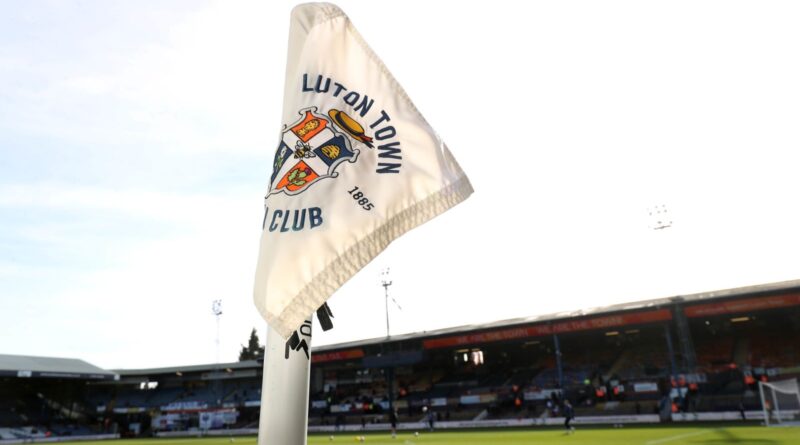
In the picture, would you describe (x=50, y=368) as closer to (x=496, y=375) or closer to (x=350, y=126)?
(x=496, y=375)

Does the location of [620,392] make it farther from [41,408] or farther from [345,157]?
[41,408]

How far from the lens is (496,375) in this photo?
4256 cm

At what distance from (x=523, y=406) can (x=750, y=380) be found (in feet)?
42.1

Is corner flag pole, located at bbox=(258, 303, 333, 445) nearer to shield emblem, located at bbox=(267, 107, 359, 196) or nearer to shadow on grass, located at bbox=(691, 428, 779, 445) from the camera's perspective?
shield emblem, located at bbox=(267, 107, 359, 196)

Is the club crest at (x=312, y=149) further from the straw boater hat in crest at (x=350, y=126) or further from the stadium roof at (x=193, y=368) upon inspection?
the stadium roof at (x=193, y=368)

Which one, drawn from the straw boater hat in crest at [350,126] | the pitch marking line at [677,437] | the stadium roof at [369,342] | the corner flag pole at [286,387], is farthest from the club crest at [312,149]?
the stadium roof at [369,342]

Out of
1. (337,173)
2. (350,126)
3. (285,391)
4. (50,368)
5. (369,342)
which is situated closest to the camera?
(285,391)

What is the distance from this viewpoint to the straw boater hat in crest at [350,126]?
2861 millimetres

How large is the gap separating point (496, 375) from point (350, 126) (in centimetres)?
4211

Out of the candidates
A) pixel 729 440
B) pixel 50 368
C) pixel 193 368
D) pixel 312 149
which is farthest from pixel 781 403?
pixel 50 368

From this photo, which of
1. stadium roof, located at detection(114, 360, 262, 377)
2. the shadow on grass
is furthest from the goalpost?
stadium roof, located at detection(114, 360, 262, 377)

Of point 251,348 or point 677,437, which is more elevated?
point 251,348

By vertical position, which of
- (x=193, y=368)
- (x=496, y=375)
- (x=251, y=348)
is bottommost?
(x=496, y=375)

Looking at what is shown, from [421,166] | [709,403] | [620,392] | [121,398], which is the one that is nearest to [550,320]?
[620,392]
